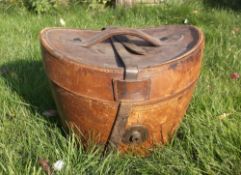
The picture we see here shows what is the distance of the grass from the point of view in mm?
2270

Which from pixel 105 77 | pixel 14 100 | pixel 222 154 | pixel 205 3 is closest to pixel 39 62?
pixel 14 100

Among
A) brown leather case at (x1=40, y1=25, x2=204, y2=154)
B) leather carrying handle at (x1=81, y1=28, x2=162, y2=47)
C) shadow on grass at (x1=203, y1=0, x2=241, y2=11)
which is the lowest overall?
shadow on grass at (x1=203, y1=0, x2=241, y2=11)

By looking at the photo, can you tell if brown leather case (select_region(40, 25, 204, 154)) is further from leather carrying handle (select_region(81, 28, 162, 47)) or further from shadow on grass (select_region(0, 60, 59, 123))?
shadow on grass (select_region(0, 60, 59, 123))

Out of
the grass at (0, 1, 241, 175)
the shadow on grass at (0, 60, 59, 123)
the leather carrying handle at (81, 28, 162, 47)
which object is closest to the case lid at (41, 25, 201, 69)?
the leather carrying handle at (81, 28, 162, 47)

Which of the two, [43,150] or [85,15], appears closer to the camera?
[43,150]

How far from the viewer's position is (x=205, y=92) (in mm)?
2979

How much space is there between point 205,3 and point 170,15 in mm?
697

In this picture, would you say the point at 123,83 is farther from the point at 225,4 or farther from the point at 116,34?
the point at 225,4

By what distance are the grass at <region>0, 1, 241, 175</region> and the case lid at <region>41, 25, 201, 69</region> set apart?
1.43 feet

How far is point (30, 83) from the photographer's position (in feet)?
10.6

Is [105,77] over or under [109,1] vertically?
over

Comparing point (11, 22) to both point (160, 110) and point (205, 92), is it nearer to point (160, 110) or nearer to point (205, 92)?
point (205, 92)

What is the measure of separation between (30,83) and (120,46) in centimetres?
106

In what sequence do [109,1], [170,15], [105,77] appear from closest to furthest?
[105,77] < [170,15] < [109,1]
